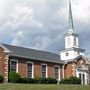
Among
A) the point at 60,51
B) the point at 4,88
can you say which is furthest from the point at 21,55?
the point at 4,88

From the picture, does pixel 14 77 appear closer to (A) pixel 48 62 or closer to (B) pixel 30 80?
(B) pixel 30 80

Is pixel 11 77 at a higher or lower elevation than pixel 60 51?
lower

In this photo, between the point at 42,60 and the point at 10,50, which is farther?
the point at 42,60

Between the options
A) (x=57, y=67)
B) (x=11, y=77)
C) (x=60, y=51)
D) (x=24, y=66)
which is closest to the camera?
(x=11, y=77)

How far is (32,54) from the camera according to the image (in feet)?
184

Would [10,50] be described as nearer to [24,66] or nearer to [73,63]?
[24,66]

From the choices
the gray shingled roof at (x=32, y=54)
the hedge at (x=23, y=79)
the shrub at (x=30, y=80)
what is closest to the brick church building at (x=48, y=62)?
the gray shingled roof at (x=32, y=54)

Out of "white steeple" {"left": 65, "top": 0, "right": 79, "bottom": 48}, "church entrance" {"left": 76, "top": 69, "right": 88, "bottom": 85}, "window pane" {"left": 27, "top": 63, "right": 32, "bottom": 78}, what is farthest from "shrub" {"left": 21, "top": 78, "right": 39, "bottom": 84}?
"white steeple" {"left": 65, "top": 0, "right": 79, "bottom": 48}

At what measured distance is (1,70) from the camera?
5044 cm

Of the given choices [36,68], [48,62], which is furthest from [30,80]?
[48,62]

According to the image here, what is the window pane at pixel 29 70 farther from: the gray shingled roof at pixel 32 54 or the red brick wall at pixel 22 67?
the gray shingled roof at pixel 32 54

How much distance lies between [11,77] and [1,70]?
200cm

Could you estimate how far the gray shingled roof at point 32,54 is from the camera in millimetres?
52938

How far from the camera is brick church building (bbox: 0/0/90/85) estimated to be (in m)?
51.1
